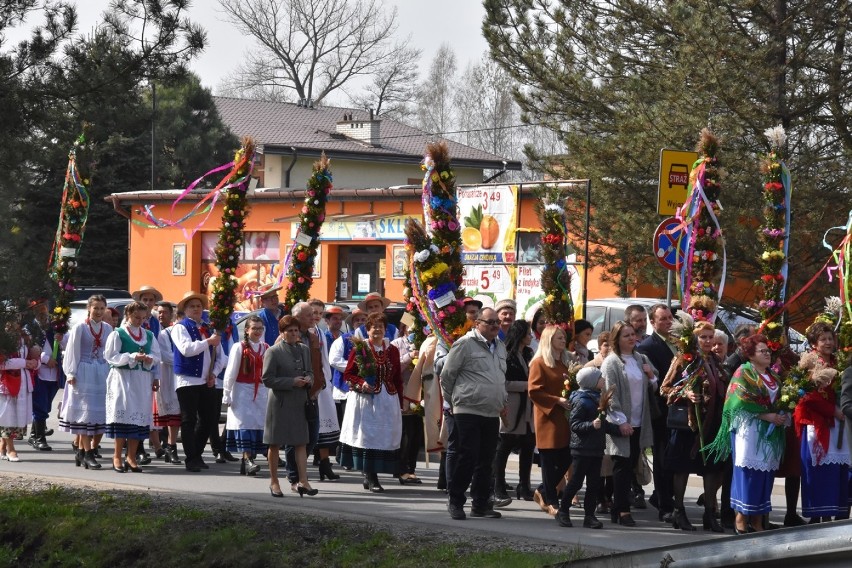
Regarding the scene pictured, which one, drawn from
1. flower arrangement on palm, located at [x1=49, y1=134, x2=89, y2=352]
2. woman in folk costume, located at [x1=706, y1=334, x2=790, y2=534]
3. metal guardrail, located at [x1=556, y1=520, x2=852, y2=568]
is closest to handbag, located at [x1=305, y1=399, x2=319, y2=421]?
flower arrangement on palm, located at [x1=49, y1=134, x2=89, y2=352]

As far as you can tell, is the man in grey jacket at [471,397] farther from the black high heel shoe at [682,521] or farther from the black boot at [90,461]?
the black boot at [90,461]

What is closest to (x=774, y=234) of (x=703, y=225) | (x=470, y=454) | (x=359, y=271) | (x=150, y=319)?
(x=703, y=225)

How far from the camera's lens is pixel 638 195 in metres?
22.6

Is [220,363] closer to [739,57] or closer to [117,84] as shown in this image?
[117,84]

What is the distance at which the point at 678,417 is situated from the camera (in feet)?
36.8

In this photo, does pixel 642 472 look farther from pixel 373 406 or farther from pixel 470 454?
pixel 373 406

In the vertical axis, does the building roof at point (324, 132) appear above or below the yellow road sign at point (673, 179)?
above

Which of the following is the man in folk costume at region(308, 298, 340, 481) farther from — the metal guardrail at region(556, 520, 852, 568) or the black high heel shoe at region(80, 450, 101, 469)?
the metal guardrail at region(556, 520, 852, 568)

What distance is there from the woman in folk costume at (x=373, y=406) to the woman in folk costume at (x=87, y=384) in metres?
3.26

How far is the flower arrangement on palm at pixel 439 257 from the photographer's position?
505 inches

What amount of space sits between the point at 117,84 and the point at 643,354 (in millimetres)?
5384

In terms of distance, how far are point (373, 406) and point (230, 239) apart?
3.97 m

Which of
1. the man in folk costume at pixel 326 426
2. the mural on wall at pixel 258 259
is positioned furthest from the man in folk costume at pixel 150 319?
the mural on wall at pixel 258 259

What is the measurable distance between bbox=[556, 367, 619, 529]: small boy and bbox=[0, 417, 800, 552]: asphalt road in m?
0.18
